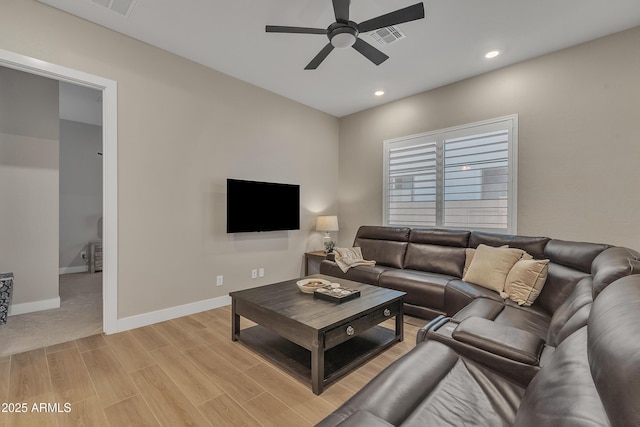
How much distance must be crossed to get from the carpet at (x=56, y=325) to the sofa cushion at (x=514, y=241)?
4.27m

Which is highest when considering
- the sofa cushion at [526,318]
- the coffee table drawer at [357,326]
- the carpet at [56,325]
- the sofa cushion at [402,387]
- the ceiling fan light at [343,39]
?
the ceiling fan light at [343,39]

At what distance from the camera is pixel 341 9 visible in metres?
2.08

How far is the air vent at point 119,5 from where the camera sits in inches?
96.8

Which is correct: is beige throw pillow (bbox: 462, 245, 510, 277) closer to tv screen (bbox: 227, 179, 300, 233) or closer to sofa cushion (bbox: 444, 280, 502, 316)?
sofa cushion (bbox: 444, 280, 502, 316)

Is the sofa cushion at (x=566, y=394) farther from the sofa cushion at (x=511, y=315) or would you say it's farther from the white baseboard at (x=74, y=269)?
the white baseboard at (x=74, y=269)

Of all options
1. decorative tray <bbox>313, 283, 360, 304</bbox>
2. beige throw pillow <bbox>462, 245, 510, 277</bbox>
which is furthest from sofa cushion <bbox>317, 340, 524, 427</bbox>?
beige throw pillow <bbox>462, 245, 510, 277</bbox>

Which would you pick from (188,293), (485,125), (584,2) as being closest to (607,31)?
(584,2)

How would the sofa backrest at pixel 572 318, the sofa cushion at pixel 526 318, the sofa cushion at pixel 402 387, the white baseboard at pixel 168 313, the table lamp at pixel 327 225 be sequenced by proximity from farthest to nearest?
the table lamp at pixel 327 225 < the white baseboard at pixel 168 313 < the sofa cushion at pixel 526 318 < the sofa backrest at pixel 572 318 < the sofa cushion at pixel 402 387

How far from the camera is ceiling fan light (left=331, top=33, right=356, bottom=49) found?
7.57ft

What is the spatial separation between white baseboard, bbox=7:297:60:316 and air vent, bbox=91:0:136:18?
11.3ft

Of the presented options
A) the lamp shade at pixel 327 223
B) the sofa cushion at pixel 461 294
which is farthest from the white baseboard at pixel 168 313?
the sofa cushion at pixel 461 294

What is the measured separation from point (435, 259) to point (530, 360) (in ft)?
7.64

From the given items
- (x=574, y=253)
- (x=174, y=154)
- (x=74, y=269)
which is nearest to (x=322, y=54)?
(x=174, y=154)

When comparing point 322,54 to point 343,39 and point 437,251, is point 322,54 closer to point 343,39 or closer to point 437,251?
point 343,39
